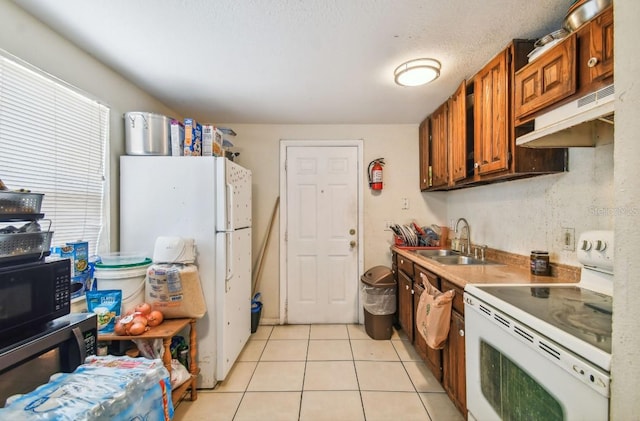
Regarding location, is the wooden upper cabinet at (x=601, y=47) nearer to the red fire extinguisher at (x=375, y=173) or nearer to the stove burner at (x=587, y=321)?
the stove burner at (x=587, y=321)

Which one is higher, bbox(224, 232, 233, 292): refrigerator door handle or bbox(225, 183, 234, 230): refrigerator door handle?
bbox(225, 183, 234, 230): refrigerator door handle

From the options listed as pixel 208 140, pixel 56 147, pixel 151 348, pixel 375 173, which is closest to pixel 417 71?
pixel 375 173

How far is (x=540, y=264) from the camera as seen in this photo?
63.5 inches

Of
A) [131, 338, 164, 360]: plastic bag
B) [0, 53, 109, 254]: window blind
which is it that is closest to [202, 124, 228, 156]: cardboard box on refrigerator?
[0, 53, 109, 254]: window blind

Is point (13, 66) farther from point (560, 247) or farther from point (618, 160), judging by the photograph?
point (560, 247)

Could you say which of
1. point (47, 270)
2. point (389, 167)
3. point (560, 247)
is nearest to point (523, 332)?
point (560, 247)

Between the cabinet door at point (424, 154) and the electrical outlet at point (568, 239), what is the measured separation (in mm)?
1356

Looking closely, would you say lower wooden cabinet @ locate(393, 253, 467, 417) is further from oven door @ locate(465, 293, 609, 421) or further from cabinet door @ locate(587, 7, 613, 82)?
cabinet door @ locate(587, 7, 613, 82)

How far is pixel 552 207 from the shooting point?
166 centimetres

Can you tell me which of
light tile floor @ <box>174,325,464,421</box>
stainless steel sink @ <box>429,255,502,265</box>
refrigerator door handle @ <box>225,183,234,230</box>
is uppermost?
refrigerator door handle @ <box>225,183,234,230</box>

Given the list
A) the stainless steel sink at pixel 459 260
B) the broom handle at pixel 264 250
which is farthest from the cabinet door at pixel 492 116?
the broom handle at pixel 264 250

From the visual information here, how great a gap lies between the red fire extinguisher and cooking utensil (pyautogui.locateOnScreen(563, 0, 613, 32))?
1928mm

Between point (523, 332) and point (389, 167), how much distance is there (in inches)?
93.6

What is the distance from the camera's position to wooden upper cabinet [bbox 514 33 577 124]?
1.17 metres
